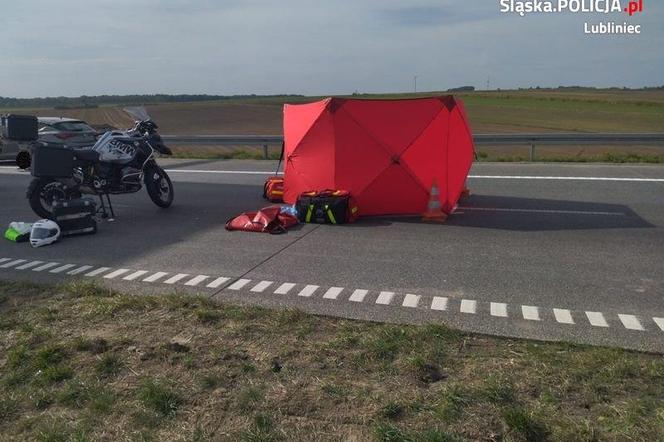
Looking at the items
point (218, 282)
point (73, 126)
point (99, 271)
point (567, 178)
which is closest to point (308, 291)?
point (218, 282)

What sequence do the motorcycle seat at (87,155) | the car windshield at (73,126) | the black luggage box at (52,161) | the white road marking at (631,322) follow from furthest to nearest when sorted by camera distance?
the car windshield at (73,126) < the motorcycle seat at (87,155) < the black luggage box at (52,161) < the white road marking at (631,322)

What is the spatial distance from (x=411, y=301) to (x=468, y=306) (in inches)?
19.8

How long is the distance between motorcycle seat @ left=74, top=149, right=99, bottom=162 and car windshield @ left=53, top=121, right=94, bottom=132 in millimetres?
8602

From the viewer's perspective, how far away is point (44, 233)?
8.09m

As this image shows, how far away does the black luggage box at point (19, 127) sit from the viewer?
9977 mm

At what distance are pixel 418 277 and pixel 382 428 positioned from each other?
10.1ft

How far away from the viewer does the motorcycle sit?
9.31 metres

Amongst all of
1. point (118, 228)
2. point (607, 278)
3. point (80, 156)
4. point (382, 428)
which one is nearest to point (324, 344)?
point (382, 428)

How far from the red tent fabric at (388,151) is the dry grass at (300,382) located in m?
4.72

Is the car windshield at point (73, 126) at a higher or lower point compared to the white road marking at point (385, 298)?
higher

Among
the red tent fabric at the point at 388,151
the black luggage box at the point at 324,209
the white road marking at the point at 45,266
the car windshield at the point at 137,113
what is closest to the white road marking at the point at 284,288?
the white road marking at the point at 45,266

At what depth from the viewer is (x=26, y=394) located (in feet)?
12.5

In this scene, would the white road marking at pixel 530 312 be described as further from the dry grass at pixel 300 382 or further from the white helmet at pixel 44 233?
the white helmet at pixel 44 233

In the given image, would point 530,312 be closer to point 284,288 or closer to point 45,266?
point 284,288
